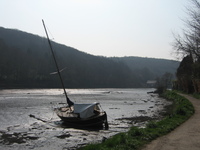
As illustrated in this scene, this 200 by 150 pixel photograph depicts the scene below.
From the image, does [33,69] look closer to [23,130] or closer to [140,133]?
[23,130]

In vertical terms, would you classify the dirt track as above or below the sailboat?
above

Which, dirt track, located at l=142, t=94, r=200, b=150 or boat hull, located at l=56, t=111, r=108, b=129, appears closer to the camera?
dirt track, located at l=142, t=94, r=200, b=150

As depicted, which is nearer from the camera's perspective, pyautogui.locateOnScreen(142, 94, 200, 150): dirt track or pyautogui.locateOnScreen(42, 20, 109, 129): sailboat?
pyautogui.locateOnScreen(142, 94, 200, 150): dirt track

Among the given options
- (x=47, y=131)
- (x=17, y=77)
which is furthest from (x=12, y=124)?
(x=17, y=77)

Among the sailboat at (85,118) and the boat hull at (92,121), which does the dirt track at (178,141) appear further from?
the sailboat at (85,118)

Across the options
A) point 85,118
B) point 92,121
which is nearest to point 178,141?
point 92,121

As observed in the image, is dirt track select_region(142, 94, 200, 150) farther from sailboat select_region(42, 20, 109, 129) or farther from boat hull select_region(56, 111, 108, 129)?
sailboat select_region(42, 20, 109, 129)

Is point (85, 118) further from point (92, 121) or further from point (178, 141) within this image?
point (178, 141)

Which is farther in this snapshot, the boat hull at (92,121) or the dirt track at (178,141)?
the boat hull at (92,121)

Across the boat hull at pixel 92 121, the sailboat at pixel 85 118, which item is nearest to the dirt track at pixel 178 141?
the boat hull at pixel 92 121

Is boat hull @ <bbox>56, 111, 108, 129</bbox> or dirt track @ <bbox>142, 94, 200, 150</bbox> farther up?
dirt track @ <bbox>142, 94, 200, 150</bbox>

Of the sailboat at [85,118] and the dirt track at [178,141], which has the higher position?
the dirt track at [178,141]

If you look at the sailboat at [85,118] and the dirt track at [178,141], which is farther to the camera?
the sailboat at [85,118]

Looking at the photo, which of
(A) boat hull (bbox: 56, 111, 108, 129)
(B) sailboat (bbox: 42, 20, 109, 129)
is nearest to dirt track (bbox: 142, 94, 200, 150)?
(A) boat hull (bbox: 56, 111, 108, 129)
